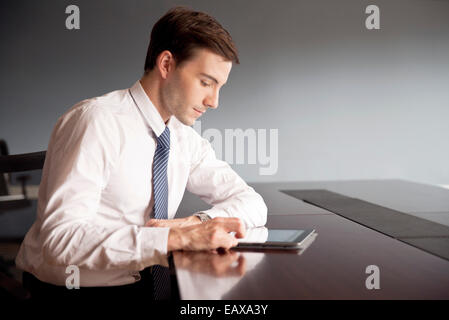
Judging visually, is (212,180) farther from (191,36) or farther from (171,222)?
(191,36)

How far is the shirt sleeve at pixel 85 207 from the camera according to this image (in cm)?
118

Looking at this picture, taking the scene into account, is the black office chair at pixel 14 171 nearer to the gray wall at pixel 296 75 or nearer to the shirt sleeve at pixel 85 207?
the shirt sleeve at pixel 85 207

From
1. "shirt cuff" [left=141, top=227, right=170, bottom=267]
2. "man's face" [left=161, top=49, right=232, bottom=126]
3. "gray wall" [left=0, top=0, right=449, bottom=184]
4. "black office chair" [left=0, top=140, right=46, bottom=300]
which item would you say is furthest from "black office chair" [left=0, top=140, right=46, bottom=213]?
"gray wall" [left=0, top=0, right=449, bottom=184]

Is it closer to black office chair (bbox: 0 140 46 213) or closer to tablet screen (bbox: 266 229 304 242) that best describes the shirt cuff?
tablet screen (bbox: 266 229 304 242)

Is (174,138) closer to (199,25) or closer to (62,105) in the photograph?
(199,25)

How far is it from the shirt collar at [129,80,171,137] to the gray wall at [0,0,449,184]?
344cm

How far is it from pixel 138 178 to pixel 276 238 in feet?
1.47

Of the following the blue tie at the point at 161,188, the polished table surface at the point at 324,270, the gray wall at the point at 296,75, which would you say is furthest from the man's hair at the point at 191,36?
the gray wall at the point at 296,75

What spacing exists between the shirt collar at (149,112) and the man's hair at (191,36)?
6.0 inches

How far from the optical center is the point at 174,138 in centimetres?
173

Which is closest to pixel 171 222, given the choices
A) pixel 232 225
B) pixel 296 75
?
pixel 232 225

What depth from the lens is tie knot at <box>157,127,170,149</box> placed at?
5.24ft

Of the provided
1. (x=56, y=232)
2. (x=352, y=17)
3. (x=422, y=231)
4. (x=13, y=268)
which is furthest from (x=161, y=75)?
(x=352, y=17)

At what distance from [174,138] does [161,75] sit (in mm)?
225
